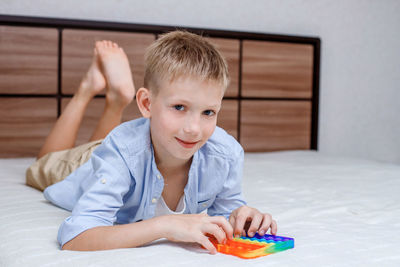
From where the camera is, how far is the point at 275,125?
284 centimetres

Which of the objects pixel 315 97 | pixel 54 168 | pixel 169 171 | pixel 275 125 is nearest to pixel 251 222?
pixel 169 171

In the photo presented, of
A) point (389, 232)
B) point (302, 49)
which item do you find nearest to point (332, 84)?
point (302, 49)

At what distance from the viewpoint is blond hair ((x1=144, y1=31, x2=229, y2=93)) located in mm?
905

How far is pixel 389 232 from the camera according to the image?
3.26 feet

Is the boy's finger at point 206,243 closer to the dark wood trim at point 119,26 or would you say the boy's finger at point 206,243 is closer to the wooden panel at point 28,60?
the dark wood trim at point 119,26

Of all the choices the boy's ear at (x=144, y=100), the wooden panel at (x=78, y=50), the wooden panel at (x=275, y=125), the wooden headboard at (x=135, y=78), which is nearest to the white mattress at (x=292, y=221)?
the boy's ear at (x=144, y=100)

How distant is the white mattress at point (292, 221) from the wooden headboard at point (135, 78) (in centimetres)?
38

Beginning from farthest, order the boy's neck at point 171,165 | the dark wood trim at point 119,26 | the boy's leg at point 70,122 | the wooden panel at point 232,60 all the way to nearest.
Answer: the wooden panel at point 232,60 → the dark wood trim at point 119,26 → the boy's leg at point 70,122 → the boy's neck at point 171,165

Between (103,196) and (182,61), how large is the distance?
293 mm

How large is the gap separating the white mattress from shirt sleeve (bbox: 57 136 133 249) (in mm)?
56

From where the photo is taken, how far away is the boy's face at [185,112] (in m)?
0.89

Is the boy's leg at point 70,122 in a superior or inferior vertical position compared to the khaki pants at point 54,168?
superior

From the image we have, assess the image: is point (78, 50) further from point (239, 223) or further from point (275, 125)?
point (239, 223)

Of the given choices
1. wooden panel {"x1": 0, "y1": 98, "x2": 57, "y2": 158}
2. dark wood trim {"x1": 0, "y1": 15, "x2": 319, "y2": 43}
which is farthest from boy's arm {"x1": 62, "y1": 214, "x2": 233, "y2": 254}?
wooden panel {"x1": 0, "y1": 98, "x2": 57, "y2": 158}
